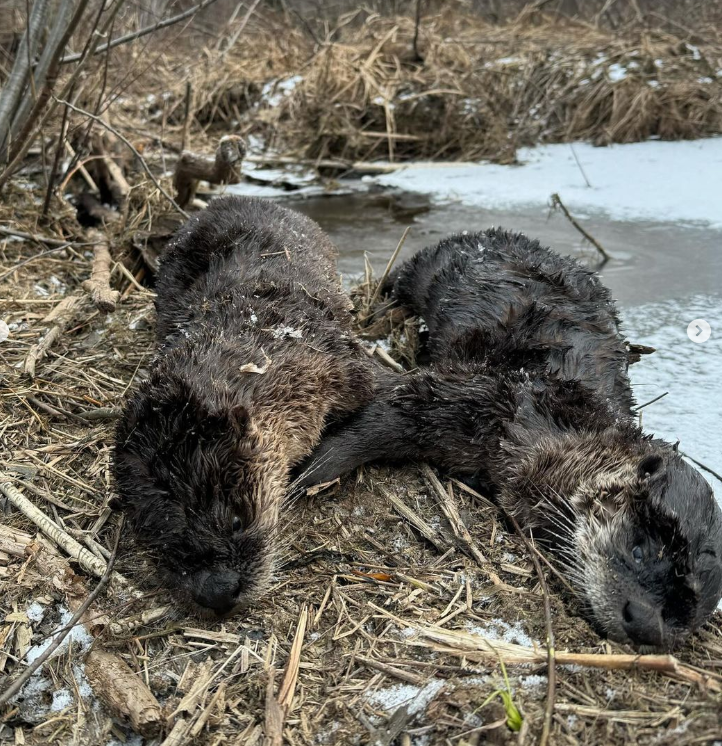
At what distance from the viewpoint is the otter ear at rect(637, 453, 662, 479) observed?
2.46m

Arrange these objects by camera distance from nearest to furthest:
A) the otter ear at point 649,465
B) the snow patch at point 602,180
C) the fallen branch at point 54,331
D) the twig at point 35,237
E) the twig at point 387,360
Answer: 1. the otter ear at point 649,465
2. the fallen branch at point 54,331
3. the twig at point 387,360
4. the twig at point 35,237
5. the snow patch at point 602,180

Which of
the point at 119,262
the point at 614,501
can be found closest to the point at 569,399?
the point at 614,501

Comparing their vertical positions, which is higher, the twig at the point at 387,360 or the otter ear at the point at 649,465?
the otter ear at the point at 649,465

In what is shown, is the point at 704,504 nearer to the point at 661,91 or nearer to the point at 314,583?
the point at 314,583

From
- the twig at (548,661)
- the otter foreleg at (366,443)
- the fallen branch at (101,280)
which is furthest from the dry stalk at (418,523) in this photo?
the fallen branch at (101,280)

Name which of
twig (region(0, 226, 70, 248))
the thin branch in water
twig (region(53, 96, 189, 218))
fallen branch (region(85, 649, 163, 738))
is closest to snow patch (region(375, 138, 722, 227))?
twig (region(53, 96, 189, 218))

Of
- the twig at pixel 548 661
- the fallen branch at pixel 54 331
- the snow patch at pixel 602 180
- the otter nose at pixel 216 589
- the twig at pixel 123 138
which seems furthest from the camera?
the snow patch at pixel 602 180

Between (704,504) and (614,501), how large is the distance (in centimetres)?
34

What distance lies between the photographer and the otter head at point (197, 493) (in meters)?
2.03

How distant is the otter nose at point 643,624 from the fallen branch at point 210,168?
3.53 metres

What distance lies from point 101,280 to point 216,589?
2641 millimetres

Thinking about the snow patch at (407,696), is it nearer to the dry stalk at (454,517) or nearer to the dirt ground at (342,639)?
the dirt ground at (342,639)

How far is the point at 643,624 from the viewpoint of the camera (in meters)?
2.04

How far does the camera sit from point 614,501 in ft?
8.34
